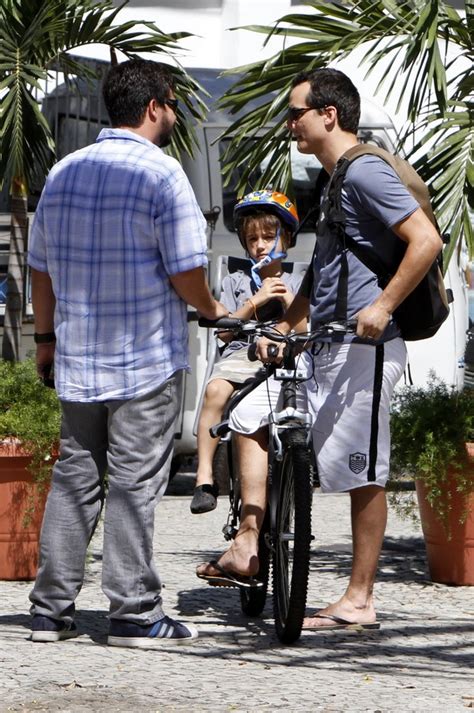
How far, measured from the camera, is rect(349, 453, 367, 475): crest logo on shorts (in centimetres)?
516

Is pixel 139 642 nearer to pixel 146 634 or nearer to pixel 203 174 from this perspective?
pixel 146 634

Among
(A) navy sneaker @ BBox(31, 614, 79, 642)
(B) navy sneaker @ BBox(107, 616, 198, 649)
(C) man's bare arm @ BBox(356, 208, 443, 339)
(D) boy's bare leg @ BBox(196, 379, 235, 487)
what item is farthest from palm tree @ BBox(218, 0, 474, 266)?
(A) navy sneaker @ BBox(31, 614, 79, 642)

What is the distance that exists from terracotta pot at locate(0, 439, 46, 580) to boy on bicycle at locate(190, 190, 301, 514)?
761 mm

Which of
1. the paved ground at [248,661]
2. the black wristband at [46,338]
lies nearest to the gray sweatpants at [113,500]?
the paved ground at [248,661]

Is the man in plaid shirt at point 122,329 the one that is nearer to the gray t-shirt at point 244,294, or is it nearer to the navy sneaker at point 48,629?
the navy sneaker at point 48,629

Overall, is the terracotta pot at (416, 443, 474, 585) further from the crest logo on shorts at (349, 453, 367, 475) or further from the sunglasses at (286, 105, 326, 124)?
the sunglasses at (286, 105, 326, 124)

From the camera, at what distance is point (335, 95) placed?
208 inches

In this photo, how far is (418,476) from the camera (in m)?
6.16

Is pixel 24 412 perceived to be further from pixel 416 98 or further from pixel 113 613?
pixel 416 98

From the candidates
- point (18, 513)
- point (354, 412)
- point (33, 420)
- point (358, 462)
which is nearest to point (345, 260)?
point (354, 412)

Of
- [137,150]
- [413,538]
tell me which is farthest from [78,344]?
[413,538]

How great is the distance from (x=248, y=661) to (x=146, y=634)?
0.40 metres

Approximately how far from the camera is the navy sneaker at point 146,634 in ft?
16.4

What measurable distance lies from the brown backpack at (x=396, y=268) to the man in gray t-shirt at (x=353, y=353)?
3cm
